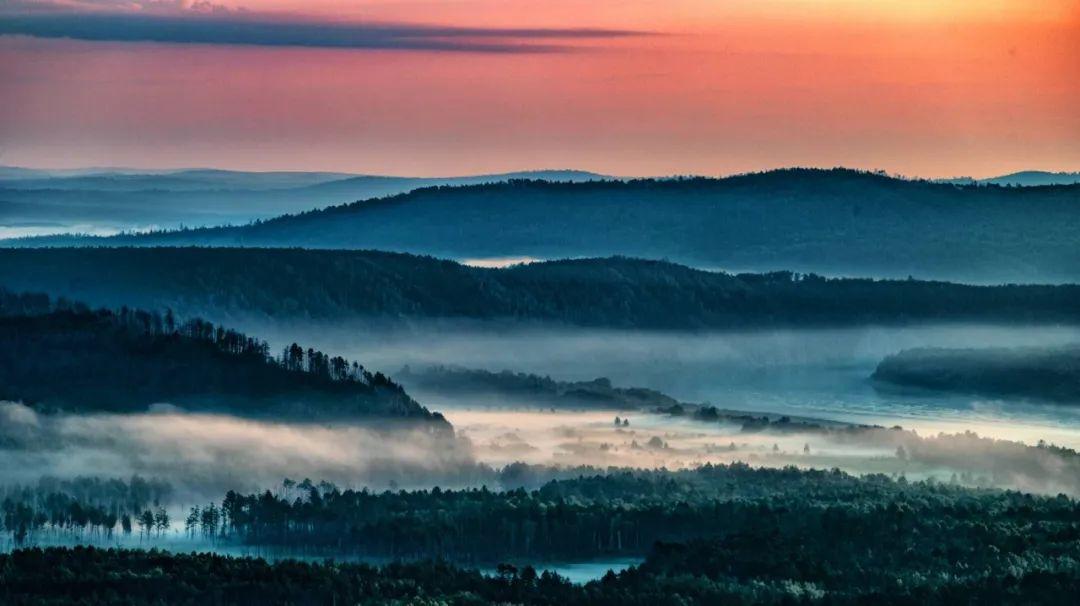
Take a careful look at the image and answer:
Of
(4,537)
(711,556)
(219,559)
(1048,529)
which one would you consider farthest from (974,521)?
(4,537)

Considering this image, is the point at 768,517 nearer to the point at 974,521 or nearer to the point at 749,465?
the point at 974,521

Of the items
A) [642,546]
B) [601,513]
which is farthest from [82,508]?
[642,546]

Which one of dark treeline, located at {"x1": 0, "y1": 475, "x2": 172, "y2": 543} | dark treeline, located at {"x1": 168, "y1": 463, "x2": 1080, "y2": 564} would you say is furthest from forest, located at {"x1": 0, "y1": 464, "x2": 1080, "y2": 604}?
dark treeline, located at {"x1": 0, "y1": 475, "x2": 172, "y2": 543}

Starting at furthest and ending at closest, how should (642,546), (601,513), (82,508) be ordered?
(82,508), (601,513), (642,546)

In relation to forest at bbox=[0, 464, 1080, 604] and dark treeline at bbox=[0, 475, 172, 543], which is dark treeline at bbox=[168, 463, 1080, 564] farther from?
dark treeline at bbox=[0, 475, 172, 543]

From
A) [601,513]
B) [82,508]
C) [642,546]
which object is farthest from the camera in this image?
[82,508]

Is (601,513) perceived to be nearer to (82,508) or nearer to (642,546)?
(642,546)
